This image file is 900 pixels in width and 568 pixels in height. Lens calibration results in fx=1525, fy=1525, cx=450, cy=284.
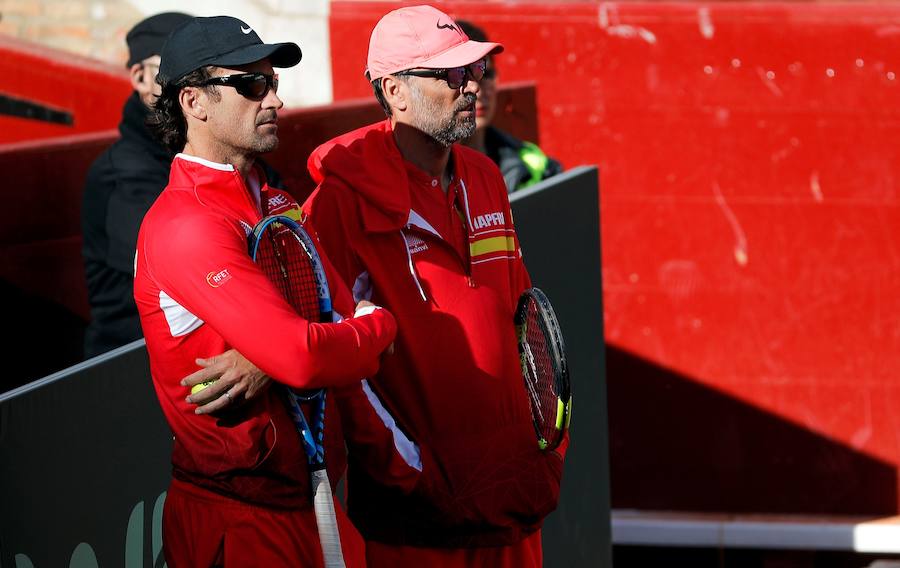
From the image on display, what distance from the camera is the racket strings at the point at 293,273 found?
3.05 m

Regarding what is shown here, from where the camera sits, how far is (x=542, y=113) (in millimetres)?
8531

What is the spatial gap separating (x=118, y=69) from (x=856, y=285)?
418 cm

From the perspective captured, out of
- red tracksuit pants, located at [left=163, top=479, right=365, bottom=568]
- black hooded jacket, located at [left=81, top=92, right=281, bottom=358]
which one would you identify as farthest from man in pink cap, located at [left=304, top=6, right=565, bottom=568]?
black hooded jacket, located at [left=81, top=92, right=281, bottom=358]

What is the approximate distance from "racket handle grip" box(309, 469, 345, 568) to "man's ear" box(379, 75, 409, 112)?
Result: 97 centimetres

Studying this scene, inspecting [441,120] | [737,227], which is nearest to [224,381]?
[441,120]

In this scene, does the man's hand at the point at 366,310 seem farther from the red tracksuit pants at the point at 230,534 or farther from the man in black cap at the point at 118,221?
the man in black cap at the point at 118,221

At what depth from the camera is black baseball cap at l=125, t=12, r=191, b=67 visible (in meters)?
5.05

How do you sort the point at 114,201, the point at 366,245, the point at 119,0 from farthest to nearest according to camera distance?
the point at 119,0, the point at 114,201, the point at 366,245

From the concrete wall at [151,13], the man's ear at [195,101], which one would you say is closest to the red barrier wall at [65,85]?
the concrete wall at [151,13]

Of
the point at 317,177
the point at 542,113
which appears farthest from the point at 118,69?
the point at 317,177

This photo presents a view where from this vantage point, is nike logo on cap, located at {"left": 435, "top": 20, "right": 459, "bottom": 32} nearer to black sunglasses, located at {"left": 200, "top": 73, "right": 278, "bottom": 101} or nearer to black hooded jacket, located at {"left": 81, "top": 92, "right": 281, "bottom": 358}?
→ black sunglasses, located at {"left": 200, "top": 73, "right": 278, "bottom": 101}

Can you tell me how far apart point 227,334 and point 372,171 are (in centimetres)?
81

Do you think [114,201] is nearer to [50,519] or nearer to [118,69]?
[50,519]

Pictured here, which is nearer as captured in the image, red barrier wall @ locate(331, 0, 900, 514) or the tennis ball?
the tennis ball
